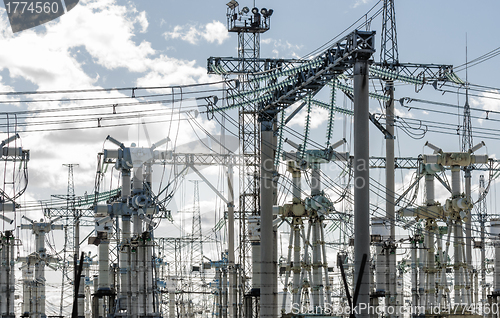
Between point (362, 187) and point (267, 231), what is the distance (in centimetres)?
601

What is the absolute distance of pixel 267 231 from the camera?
72.3 feet

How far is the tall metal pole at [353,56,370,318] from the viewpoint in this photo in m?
16.5

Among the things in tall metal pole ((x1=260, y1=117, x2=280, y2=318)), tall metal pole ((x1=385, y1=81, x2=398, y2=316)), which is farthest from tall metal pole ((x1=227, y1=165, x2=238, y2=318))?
tall metal pole ((x1=260, y1=117, x2=280, y2=318))

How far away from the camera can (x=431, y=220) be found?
3269 centimetres

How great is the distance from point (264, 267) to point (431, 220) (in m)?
13.5

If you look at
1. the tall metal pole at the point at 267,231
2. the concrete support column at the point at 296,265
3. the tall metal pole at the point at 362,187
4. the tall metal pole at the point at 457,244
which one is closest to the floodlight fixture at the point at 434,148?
the tall metal pole at the point at 457,244

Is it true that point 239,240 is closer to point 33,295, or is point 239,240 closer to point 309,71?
point 33,295

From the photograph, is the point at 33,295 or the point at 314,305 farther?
the point at 33,295

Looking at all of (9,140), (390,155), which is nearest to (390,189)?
(390,155)

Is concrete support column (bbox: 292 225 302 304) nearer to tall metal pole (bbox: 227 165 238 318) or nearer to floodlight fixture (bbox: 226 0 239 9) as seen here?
tall metal pole (bbox: 227 165 238 318)

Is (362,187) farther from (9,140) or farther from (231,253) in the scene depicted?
(231,253)

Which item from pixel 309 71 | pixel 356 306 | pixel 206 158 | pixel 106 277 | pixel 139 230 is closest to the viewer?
pixel 356 306

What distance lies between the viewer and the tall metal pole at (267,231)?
21.7m

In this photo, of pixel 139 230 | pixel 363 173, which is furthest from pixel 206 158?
pixel 363 173
